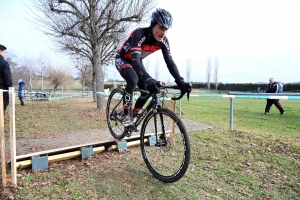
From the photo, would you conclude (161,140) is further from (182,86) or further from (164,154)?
(182,86)

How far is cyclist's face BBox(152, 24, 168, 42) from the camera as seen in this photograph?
2975mm

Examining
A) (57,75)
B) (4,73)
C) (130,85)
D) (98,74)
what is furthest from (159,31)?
(57,75)

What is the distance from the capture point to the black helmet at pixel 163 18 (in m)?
2.84

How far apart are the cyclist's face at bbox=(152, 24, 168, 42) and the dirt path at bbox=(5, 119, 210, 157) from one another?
3.33 meters

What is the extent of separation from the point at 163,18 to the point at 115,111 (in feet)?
8.27

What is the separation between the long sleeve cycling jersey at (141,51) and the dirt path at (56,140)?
2.60 metres

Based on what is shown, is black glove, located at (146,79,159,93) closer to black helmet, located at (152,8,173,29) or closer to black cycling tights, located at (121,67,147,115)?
black cycling tights, located at (121,67,147,115)

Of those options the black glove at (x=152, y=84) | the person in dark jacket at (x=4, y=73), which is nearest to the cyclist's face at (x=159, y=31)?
the black glove at (x=152, y=84)

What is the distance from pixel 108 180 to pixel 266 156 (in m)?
3.26

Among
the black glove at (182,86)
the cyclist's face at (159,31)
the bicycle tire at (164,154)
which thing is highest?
the cyclist's face at (159,31)

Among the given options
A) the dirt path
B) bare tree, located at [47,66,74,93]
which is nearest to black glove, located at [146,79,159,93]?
the dirt path

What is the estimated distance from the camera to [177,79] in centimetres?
311

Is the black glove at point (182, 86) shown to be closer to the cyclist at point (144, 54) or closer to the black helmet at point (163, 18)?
the cyclist at point (144, 54)

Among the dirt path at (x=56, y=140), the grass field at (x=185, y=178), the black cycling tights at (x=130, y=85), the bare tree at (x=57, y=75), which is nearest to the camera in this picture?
the grass field at (x=185, y=178)
